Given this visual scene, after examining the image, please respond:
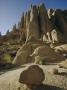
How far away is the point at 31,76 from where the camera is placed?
15.7 meters

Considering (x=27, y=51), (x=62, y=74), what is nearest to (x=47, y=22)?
(x=27, y=51)

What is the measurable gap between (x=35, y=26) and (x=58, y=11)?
14.5 metres

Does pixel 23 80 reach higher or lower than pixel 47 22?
lower

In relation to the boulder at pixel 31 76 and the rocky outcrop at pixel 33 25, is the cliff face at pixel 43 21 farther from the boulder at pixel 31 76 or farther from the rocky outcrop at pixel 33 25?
the boulder at pixel 31 76

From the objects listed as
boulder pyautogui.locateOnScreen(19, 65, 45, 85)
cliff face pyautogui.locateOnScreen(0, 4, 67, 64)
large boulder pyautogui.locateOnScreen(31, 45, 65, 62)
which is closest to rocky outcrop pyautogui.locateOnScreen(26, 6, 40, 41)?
cliff face pyautogui.locateOnScreen(0, 4, 67, 64)

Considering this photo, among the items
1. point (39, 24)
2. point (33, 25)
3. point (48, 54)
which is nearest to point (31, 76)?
point (48, 54)

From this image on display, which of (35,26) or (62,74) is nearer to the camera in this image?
(62,74)

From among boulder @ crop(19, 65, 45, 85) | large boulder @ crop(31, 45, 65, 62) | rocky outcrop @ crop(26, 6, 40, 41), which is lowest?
boulder @ crop(19, 65, 45, 85)

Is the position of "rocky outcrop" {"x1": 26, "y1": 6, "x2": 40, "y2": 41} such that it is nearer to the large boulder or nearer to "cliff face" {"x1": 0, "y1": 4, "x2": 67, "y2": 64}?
"cliff face" {"x1": 0, "y1": 4, "x2": 67, "y2": 64}

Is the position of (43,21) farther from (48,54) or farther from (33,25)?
(48,54)

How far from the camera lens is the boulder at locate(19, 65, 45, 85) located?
15570 mm

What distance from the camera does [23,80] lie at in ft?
51.3

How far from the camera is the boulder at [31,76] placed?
15.6 metres

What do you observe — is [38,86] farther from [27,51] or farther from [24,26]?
[24,26]
